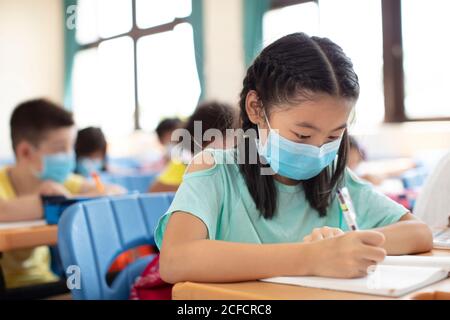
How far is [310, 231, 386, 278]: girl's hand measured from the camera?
820 millimetres

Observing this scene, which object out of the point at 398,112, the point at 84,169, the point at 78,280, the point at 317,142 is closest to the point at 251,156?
the point at 317,142

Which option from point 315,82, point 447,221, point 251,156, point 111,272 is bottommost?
point 111,272

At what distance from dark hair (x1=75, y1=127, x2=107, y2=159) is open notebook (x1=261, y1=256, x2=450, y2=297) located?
320cm

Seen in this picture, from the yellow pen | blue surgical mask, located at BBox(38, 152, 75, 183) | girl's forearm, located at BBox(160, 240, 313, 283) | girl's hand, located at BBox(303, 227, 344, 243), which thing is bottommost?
→ girl's forearm, located at BBox(160, 240, 313, 283)

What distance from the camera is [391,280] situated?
789 millimetres

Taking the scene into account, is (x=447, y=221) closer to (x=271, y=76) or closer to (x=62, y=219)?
(x=271, y=76)

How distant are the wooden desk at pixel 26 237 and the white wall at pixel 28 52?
6.90 meters

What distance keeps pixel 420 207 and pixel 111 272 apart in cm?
84

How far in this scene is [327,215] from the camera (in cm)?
122

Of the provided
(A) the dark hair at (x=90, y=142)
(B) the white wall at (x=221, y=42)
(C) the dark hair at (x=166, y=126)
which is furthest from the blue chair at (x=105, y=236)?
(B) the white wall at (x=221, y=42)

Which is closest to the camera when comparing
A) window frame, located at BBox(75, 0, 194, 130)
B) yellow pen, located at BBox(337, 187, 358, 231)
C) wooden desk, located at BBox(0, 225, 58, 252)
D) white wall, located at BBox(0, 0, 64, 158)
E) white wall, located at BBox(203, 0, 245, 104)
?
yellow pen, located at BBox(337, 187, 358, 231)

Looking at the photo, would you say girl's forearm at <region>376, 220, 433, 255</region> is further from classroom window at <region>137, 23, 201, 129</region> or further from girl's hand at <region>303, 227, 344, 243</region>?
classroom window at <region>137, 23, 201, 129</region>

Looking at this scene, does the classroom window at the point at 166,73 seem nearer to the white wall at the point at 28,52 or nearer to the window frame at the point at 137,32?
the window frame at the point at 137,32

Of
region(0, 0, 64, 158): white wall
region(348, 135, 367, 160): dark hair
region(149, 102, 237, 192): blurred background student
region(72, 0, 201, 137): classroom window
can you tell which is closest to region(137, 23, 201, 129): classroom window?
region(72, 0, 201, 137): classroom window
